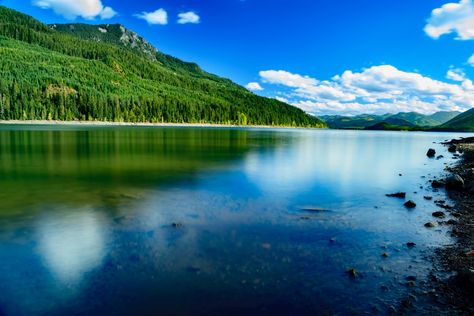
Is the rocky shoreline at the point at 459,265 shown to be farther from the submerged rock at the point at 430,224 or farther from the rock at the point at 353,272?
the rock at the point at 353,272

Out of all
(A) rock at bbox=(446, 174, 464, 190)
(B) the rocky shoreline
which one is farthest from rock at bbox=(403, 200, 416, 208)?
(A) rock at bbox=(446, 174, 464, 190)

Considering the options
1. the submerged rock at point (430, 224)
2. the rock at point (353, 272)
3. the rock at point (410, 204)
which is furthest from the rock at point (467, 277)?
the rock at point (410, 204)

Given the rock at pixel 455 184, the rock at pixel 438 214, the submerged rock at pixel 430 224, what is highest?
the rock at pixel 455 184

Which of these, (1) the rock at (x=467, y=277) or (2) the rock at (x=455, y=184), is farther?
(2) the rock at (x=455, y=184)

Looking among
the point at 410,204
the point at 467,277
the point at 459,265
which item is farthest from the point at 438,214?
the point at 467,277

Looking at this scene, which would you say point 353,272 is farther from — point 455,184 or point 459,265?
point 455,184

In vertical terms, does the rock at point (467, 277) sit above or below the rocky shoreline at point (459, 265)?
above

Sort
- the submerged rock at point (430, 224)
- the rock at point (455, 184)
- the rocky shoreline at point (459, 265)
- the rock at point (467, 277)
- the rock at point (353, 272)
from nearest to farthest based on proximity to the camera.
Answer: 1. the rocky shoreline at point (459, 265)
2. the rock at point (467, 277)
3. the rock at point (353, 272)
4. the submerged rock at point (430, 224)
5. the rock at point (455, 184)

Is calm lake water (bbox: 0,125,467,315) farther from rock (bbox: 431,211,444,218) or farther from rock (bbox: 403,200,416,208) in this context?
rock (bbox: 431,211,444,218)

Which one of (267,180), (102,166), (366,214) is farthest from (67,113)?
(366,214)

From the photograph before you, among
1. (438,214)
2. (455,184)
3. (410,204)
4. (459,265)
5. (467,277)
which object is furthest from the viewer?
(455,184)

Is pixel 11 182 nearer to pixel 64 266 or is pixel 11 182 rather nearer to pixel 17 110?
pixel 64 266

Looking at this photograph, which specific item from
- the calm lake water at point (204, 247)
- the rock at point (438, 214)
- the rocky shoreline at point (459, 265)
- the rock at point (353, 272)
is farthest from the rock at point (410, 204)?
the rock at point (353, 272)

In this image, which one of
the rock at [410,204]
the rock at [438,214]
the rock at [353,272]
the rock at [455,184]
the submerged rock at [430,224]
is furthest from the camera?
the rock at [455,184]
